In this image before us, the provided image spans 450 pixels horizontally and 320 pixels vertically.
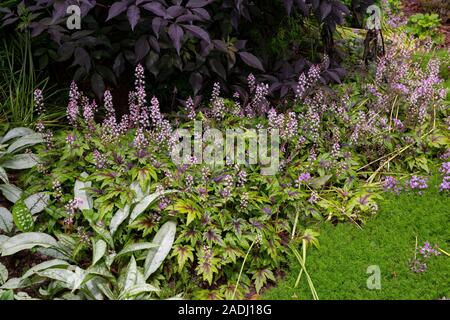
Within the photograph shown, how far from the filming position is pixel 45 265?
3174 millimetres

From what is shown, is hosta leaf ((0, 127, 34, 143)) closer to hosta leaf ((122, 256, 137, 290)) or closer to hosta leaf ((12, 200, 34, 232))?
hosta leaf ((12, 200, 34, 232))

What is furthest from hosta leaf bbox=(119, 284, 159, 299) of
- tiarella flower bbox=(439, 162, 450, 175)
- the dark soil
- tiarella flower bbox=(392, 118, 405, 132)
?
the dark soil

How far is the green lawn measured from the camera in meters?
3.21

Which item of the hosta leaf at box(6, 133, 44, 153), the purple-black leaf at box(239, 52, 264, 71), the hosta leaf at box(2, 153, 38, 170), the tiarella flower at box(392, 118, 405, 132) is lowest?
the hosta leaf at box(2, 153, 38, 170)

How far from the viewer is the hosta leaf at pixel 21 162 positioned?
3.85m

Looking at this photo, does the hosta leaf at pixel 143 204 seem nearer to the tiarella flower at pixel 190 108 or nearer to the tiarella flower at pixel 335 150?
the tiarella flower at pixel 190 108

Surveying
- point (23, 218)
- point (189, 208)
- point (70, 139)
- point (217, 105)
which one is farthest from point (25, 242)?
point (217, 105)

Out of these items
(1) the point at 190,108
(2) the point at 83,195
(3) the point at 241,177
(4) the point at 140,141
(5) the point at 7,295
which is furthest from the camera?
(1) the point at 190,108

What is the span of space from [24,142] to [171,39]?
1.25 m

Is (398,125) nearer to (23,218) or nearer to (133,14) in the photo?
(133,14)

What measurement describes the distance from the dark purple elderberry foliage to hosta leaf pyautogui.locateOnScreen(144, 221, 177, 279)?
3.76ft

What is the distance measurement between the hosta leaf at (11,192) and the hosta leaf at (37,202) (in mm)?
135

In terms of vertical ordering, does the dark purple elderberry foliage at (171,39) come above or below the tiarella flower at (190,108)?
above

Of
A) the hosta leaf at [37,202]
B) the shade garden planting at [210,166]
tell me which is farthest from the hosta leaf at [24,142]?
the hosta leaf at [37,202]
